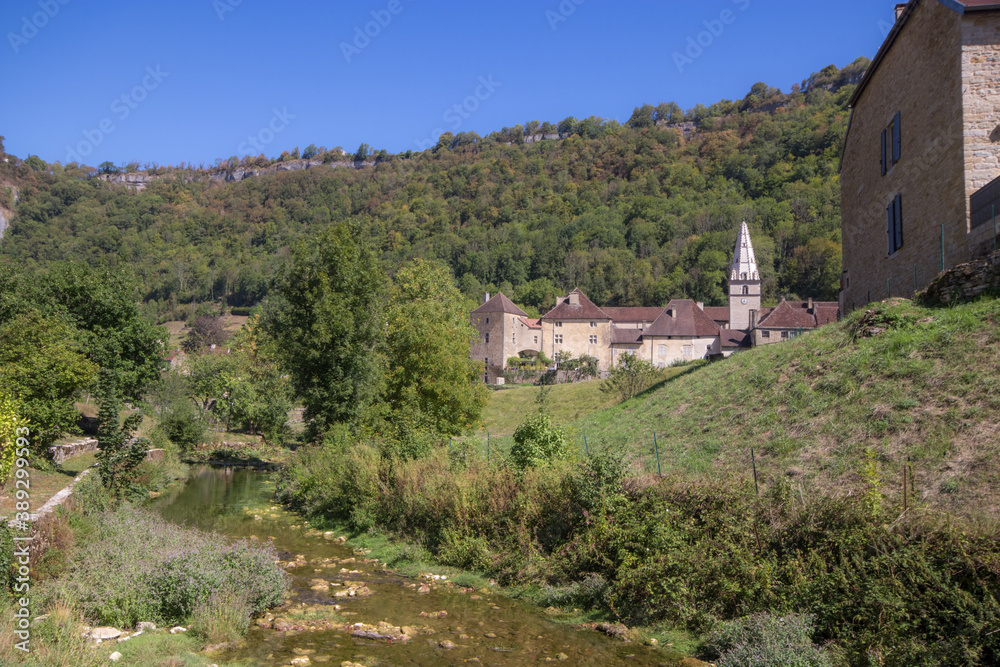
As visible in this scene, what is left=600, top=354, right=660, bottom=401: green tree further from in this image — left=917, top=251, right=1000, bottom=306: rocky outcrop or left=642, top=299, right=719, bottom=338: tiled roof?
left=642, top=299, right=719, bottom=338: tiled roof

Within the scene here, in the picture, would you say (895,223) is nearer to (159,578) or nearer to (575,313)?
(159,578)

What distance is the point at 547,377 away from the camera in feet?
217

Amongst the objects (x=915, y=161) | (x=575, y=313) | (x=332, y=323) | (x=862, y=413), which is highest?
(x=575, y=313)

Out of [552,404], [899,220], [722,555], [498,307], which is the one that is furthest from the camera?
[498,307]

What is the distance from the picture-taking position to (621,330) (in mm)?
79125

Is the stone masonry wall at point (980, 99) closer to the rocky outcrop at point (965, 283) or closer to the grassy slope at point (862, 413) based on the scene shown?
the rocky outcrop at point (965, 283)

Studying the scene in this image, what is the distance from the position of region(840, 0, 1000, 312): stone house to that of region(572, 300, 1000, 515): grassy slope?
2712 mm

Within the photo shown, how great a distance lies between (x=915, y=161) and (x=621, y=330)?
199 feet

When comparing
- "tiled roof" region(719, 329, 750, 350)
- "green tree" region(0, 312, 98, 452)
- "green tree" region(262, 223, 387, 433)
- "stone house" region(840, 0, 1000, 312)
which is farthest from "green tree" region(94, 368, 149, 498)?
"tiled roof" region(719, 329, 750, 350)

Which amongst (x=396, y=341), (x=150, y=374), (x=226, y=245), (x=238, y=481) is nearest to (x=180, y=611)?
(x=396, y=341)

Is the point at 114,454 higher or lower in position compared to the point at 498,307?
lower

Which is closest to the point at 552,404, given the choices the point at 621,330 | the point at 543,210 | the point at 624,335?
the point at 624,335

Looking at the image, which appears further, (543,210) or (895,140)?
(543,210)

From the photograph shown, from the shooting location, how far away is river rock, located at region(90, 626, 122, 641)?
8.66 m
